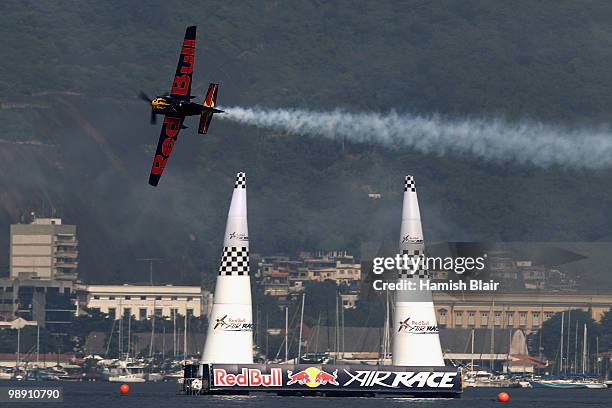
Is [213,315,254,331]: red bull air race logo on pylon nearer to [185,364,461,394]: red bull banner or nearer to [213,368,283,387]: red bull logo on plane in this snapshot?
[185,364,461,394]: red bull banner

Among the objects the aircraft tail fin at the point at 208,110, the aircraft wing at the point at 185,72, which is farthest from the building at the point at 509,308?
the aircraft tail fin at the point at 208,110

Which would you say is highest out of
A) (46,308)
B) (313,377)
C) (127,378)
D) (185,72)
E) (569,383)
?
(185,72)

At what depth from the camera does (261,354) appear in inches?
6353

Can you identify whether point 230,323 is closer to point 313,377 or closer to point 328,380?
point 313,377

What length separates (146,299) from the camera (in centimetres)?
19662

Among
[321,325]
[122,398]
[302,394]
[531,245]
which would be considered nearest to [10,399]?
[122,398]

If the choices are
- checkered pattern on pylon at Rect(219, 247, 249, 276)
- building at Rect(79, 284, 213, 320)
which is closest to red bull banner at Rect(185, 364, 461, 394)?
checkered pattern on pylon at Rect(219, 247, 249, 276)

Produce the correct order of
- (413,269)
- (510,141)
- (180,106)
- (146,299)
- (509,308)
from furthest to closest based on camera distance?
(146,299) < (509,308) < (510,141) < (413,269) < (180,106)

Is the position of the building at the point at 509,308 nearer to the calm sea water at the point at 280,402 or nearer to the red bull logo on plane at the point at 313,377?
the calm sea water at the point at 280,402

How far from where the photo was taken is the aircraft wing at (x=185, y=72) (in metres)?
67.8

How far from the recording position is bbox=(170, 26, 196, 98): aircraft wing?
67.8 meters

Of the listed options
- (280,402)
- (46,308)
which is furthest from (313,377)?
(46,308)

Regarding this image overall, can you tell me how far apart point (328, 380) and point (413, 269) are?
6.00m

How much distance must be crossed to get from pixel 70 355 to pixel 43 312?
24281 millimetres
